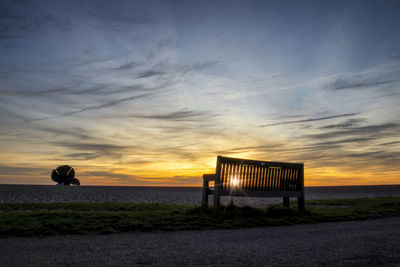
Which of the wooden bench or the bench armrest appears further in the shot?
the bench armrest

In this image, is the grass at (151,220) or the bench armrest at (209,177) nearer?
the grass at (151,220)

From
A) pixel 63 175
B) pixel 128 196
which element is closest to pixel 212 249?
pixel 128 196

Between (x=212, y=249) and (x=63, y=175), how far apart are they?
128 metres

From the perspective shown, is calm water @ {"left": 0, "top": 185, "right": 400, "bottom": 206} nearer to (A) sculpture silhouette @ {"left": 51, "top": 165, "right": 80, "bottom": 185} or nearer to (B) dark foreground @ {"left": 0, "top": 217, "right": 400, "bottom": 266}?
(B) dark foreground @ {"left": 0, "top": 217, "right": 400, "bottom": 266}

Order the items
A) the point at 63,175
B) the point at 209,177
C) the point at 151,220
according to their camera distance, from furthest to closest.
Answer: the point at 63,175 < the point at 209,177 < the point at 151,220

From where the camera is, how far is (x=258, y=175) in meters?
10.1

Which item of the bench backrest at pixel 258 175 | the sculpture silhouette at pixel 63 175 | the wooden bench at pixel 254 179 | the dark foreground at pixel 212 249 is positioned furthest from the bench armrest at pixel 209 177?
the sculpture silhouette at pixel 63 175

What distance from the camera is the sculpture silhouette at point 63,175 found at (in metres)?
120

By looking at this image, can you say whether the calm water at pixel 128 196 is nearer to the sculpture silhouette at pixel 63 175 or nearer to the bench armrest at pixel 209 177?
the bench armrest at pixel 209 177

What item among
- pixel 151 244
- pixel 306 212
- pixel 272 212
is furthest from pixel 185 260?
pixel 306 212

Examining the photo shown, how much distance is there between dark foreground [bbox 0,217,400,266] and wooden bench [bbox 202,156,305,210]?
259cm

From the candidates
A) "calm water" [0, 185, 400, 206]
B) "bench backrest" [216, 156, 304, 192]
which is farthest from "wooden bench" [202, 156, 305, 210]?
"calm water" [0, 185, 400, 206]

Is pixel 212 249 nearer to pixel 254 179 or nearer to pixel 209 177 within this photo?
pixel 209 177

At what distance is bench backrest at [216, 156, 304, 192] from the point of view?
9500 mm
